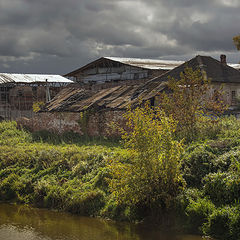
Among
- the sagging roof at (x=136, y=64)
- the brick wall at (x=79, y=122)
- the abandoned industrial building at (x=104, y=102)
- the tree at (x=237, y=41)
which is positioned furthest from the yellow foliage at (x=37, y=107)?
the tree at (x=237, y=41)

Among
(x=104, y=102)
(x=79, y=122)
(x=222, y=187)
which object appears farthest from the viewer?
(x=79, y=122)

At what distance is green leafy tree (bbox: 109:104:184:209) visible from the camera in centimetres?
1023

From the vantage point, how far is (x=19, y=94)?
34156 millimetres

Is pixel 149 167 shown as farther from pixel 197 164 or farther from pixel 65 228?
pixel 65 228

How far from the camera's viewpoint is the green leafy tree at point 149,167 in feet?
33.6

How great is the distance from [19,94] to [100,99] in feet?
50.0

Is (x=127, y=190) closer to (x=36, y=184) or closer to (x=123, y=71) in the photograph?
(x=36, y=184)

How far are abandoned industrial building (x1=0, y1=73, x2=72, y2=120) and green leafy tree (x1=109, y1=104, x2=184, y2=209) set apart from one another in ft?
78.4

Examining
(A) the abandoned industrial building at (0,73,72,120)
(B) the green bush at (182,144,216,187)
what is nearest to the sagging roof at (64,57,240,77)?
(A) the abandoned industrial building at (0,73,72,120)

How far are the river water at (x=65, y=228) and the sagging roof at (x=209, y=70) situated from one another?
1550cm

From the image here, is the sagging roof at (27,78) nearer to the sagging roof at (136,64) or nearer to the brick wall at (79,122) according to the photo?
the sagging roof at (136,64)

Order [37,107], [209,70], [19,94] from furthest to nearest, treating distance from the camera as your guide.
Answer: [19,94] < [209,70] < [37,107]

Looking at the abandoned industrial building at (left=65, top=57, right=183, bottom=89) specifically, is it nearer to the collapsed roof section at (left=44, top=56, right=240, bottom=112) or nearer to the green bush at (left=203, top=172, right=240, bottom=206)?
the collapsed roof section at (left=44, top=56, right=240, bottom=112)

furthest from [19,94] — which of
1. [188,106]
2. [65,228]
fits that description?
[65,228]
